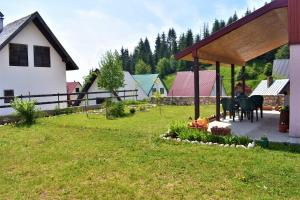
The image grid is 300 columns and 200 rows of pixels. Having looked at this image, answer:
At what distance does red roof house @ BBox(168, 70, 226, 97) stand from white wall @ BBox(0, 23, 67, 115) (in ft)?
58.3

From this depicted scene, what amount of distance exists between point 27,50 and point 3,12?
4344 mm

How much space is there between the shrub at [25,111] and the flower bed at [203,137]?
Result: 21.5ft

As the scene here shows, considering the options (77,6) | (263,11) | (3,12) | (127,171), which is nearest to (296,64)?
(263,11)

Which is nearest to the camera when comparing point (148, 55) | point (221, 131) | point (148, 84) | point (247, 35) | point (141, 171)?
point (141, 171)

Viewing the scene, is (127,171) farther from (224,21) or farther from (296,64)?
(224,21)

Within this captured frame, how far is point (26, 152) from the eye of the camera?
9.11 meters

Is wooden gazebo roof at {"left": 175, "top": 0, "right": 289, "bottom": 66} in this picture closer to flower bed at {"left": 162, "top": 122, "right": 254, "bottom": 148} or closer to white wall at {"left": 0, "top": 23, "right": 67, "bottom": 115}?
flower bed at {"left": 162, "top": 122, "right": 254, "bottom": 148}

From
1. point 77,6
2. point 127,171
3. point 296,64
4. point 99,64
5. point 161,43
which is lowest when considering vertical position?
point 127,171

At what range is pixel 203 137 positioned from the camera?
941 centimetres

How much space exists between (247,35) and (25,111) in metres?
9.24

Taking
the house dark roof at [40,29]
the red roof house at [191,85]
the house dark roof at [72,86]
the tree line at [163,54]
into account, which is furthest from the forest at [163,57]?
the house dark roof at [40,29]

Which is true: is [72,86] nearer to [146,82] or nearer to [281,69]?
[146,82]

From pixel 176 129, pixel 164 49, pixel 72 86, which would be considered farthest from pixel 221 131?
pixel 164 49

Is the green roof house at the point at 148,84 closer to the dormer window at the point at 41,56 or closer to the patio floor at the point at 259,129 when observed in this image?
the dormer window at the point at 41,56
